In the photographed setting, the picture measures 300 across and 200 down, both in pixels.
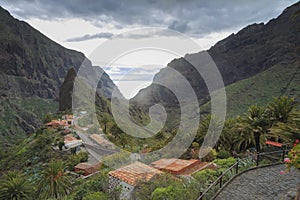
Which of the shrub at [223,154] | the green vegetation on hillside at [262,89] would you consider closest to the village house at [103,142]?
the shrub at [223,154]

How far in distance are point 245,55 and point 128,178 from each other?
129 meters

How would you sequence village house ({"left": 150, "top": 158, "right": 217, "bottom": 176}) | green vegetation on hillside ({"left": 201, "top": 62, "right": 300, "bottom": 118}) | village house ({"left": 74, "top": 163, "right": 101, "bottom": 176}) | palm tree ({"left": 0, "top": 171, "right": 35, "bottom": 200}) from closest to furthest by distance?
village house ({"left": 150, "top": 158, "right": 217, "bottom": 176})
palm tree ({"left": 0, "top": 171, "right": 35, "bottom": 200})
village house ({"left": 74, "top": 163, "right": 101, "bottom": 176})
green vegetation on hillside ({"left": 201, "top": 62, "right": 300, "bottom": 118})

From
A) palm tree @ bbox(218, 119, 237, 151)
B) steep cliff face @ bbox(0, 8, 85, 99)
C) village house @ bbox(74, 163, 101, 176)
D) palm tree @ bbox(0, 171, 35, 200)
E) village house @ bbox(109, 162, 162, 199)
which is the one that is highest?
steep cliff face @ bbox(0, 8, 85, 99)

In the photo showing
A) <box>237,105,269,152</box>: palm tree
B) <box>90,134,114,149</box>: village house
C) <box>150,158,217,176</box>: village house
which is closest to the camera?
<box>150,158,217,176</box>: village house

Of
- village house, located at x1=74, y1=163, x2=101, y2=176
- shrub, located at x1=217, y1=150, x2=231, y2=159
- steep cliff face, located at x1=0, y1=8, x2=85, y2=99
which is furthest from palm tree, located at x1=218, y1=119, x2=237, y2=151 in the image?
steep cliff face, located at x1=0, y1=8, x2=85, y2=99

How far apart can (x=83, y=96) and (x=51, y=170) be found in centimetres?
8478

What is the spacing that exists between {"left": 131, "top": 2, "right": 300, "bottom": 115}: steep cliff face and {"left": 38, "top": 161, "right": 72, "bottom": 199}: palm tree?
76.6m

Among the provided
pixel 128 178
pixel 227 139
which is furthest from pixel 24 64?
pixel 128 178

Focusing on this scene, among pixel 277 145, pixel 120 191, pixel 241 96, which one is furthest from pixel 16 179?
pixel 241 96

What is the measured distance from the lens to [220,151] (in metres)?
15.9

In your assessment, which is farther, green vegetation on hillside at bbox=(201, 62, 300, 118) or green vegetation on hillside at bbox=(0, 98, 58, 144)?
green vegetation on hillside at bbox=(0, 98, 58, 144)

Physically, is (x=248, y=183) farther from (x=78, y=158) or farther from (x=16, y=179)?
(x=78, y=158)

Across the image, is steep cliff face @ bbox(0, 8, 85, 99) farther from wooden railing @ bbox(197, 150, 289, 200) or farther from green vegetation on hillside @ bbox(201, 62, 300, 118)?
wooden railing @ bbox(197, 150, 289, 200)

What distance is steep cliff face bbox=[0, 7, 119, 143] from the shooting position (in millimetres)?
109625
